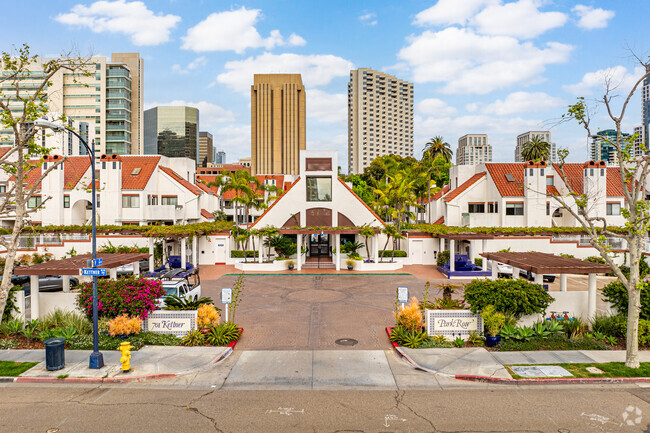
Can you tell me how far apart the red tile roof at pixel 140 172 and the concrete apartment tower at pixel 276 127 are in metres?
127

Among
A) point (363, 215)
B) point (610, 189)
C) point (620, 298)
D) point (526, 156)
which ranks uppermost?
point (526, 156)

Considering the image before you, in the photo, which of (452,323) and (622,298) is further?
(622,298)

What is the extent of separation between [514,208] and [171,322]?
3931 centimetres

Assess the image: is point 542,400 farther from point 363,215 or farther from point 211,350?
point 363,215

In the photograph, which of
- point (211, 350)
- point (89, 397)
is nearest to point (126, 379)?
point (89, 397)

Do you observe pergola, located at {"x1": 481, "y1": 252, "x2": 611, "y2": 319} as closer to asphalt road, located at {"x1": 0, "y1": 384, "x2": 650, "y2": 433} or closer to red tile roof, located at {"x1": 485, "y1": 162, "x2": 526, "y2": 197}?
asphalt road, located at {"x1": 0, "y1": 384, "x2": 650, "y2": 433}

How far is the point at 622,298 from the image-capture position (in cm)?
1656

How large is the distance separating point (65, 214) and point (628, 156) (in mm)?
48934

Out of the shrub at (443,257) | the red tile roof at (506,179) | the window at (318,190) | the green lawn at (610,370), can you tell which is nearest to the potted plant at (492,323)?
the green lawn at (610,370)

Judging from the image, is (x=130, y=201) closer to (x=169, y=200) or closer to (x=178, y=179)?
(x=169, y=200)

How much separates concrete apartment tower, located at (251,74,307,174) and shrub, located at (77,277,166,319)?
16255 centimetres

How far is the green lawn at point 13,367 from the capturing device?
41.8 feet

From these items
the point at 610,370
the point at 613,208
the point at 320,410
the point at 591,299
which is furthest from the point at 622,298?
the point at 613,208

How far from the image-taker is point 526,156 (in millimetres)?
68000
